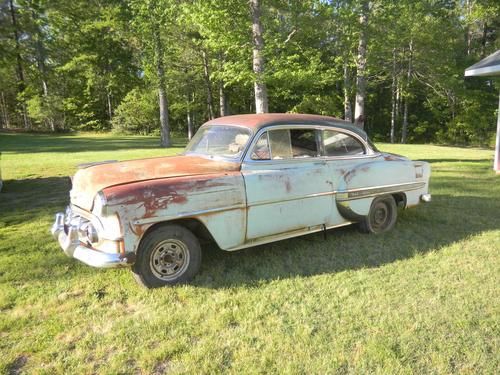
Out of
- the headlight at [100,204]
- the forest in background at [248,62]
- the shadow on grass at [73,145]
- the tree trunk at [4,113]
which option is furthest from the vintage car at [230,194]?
the tree trunk at [4,113]

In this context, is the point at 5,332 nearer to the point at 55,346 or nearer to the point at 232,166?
the point at 55,346

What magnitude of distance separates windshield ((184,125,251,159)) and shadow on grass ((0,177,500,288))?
126 cm

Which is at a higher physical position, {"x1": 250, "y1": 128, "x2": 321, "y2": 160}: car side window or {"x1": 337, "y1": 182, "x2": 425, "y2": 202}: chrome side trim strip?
{"x1": 250, "y1": 128, "x2": 321, "y2": 160}: car side window

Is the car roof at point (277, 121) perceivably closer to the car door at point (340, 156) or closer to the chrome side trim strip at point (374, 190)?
the car door at point (340, 156)

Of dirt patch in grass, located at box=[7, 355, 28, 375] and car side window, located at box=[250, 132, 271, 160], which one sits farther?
car side window, located at box=[250, 132, 271, 160]

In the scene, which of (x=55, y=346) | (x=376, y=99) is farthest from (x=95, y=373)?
(x=376, y=99)

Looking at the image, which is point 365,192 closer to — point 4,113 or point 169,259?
point 169,259

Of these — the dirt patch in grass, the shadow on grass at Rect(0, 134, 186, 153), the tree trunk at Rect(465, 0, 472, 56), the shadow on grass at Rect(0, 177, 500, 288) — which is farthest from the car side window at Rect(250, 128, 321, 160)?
the tree trunk at Rect(465, 0, 472, 56)

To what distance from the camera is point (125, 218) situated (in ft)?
11.6

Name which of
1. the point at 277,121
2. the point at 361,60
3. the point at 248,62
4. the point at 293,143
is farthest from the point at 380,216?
the point at 361,60

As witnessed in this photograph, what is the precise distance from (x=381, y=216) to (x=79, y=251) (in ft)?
13.4

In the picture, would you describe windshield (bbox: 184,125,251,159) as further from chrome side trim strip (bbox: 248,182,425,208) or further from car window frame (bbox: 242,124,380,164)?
chrome side trim strip (bbox: 248,182,425,208)

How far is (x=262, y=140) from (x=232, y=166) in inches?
21.3

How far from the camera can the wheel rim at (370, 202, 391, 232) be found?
18.3 ft
